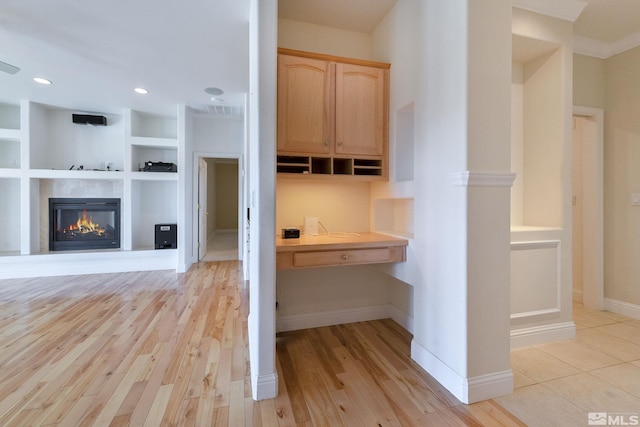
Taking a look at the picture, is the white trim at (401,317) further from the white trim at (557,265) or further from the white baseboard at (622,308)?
the white baseboard at (622,308)

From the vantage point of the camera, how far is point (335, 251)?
2.03 meters

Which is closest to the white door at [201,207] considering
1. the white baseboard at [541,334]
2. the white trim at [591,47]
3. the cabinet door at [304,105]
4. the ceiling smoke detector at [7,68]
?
the ceiling smoke detector at [7,68]

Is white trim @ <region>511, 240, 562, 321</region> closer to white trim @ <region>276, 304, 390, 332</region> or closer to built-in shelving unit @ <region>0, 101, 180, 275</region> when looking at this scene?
white trim @ <region>276, 304, 390, 332</region>

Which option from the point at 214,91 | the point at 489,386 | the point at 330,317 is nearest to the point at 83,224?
the point at 214,91

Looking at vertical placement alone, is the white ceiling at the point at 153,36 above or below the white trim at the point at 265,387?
above

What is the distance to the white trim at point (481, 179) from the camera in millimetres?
1553

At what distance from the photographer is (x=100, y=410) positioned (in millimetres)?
1514

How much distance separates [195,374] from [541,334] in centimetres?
265

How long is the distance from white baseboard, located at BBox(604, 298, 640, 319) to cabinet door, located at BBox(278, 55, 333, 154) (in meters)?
3.35

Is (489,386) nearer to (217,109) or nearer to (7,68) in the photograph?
(217,109)

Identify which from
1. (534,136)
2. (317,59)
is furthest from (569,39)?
(317,59)

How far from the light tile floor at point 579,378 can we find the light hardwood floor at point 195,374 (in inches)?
1.6

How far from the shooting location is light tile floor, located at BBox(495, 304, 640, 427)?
148cm

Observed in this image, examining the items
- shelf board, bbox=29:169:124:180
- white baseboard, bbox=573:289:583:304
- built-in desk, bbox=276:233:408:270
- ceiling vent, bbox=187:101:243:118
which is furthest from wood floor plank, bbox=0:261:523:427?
ceiling vent, bbox=187:101:243:118
